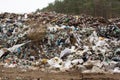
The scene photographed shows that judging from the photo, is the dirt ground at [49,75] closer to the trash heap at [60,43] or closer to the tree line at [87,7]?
the trash heap at [60,43]

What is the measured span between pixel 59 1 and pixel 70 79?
Answer: 20.9 meters

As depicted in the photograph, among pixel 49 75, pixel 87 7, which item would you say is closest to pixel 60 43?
pixel 49 75

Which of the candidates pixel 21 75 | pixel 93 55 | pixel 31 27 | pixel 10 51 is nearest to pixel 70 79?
pixel 21 75

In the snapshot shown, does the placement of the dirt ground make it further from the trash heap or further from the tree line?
the tree line

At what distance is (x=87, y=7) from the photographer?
26.6 metres

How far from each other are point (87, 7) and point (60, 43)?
46.0 feet

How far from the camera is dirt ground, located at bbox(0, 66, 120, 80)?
9.65 m

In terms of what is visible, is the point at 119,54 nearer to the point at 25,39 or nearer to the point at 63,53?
the point at 63,53

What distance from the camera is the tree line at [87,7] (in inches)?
919

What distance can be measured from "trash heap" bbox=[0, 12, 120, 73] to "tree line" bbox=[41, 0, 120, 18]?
7996mm

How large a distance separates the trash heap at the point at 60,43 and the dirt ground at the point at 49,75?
47 cm

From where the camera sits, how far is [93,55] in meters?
11.7

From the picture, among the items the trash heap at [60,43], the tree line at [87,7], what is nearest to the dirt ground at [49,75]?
the trash heap at [60,43]

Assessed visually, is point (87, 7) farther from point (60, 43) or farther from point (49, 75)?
point (49, 75)
